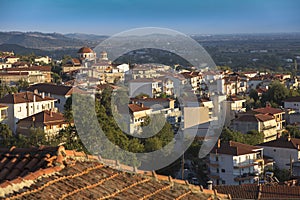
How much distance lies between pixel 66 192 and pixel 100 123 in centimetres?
1067

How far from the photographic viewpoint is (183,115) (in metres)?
21.6

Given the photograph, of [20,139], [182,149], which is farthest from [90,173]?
[182,149]

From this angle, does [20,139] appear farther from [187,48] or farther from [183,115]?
[187,48]

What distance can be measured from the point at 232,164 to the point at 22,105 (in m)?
8.17

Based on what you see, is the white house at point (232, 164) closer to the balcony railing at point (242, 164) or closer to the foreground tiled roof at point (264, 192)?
the balcony railing at point (242, 164)

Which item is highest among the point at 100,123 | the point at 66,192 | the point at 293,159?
the point at 66,192

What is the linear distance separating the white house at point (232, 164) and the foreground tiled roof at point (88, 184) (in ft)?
35.8

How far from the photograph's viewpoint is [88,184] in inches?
139

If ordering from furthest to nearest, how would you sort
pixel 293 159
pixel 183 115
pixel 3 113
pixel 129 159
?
pixel 183 115, pixel 3 113, pixel 293 159, pixel 129 159

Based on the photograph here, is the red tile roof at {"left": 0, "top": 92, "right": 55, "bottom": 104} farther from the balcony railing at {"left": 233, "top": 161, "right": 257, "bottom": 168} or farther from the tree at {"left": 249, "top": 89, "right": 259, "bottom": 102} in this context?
the tree at {"left": 249, "top": 89, "right": 259, "bottom": 102}

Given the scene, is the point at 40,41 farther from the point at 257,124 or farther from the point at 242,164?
the point at 242,164

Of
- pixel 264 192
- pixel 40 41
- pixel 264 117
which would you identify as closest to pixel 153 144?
pixel 264 192

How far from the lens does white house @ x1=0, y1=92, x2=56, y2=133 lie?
1862 cm

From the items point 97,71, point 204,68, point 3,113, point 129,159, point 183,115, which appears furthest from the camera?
point 204,68
